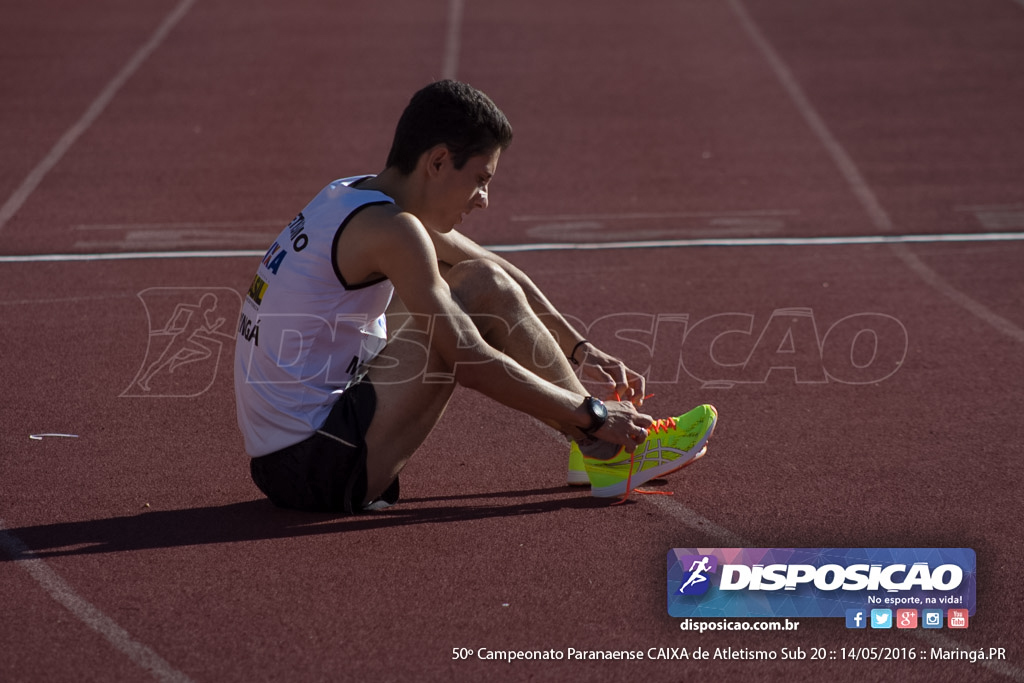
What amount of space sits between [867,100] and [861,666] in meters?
8.08

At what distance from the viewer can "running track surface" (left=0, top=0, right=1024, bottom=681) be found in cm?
311

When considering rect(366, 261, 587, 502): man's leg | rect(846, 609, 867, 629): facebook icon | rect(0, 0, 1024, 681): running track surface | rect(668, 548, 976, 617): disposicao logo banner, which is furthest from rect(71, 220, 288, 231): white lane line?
rect(846, 609, 867, 629): facebook icon

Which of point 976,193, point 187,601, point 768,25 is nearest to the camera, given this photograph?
point 187,601

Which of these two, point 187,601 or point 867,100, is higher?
point 867,100

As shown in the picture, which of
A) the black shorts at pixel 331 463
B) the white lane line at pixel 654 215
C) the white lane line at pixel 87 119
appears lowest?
the black shorts at pixel 331 463

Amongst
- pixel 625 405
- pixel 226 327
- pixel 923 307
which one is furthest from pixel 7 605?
pixel 923 307

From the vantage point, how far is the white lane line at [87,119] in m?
7.66

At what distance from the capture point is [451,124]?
3328 millimetres

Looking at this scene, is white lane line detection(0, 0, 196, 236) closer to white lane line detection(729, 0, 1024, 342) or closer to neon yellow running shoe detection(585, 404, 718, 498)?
neon yellow running shoe detection(585, 404, 718, 498)

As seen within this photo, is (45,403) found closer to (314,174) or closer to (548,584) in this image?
(548,584)

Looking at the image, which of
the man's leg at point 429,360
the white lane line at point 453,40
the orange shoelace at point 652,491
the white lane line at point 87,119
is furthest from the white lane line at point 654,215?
the man's leg at point 429,360

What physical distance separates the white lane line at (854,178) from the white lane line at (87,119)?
5644 millimetres

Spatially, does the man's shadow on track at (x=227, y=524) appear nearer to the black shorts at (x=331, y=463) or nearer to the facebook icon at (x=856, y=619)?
the black shorts at (x=331, y=463)

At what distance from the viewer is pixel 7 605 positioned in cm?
312
